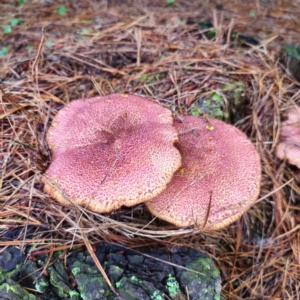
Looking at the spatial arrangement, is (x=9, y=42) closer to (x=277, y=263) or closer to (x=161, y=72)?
(x=161, y=72)

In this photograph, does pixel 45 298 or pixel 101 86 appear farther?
pixel 101 86

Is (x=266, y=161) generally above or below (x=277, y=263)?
above

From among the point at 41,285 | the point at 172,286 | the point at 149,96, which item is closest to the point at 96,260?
the point at 41,285

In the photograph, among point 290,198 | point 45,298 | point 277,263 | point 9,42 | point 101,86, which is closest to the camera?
point 45,298

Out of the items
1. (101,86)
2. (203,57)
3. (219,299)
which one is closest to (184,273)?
(219,299)

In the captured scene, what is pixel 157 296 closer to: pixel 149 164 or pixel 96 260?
pixel 96 260

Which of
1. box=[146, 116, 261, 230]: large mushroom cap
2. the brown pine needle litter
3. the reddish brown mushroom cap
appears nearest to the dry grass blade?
the brown pine needle litter

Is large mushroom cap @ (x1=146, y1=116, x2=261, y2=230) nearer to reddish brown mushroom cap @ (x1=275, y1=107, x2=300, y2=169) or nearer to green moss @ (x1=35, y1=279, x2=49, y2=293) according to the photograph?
reddish brown mushroom cap @ (x1=275, y1=107, x2=300, y2=169)
